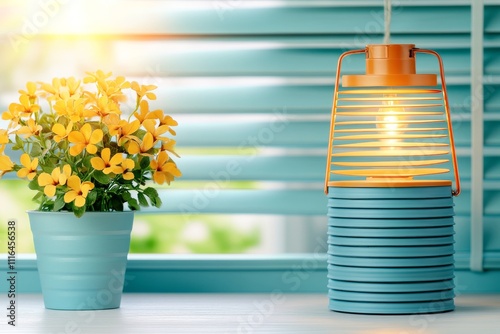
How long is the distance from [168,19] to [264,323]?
679 mm

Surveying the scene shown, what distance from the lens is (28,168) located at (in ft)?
5.08

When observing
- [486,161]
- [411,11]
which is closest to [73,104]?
[411,11]

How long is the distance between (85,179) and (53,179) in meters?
0.06

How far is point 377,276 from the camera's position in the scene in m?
1.50

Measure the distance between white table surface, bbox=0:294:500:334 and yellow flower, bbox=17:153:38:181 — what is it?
9.1 inches

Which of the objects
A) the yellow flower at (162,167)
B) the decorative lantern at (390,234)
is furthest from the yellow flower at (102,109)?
the decorative lantern at (390,234)

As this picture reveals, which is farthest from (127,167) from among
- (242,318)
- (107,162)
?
(242,318)

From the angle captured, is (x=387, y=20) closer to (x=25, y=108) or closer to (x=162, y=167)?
(x=162, y=167)

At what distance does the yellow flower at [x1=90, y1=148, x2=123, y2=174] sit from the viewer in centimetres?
152

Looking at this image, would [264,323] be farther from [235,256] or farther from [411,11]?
[411,11]

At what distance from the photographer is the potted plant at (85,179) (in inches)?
60.4

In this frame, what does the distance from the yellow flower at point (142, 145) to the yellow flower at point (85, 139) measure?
5 cm

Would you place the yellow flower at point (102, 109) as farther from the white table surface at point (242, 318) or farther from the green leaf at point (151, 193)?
the white table surface at point (242, 318)

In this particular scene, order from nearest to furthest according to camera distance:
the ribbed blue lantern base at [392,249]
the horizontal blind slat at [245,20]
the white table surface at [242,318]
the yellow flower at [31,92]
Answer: the white table surface at [242,318] → the ribbed blue lantern base at [392,249] → the yellow flower at [31,92] → the horizontal blind slat at [245,20]
